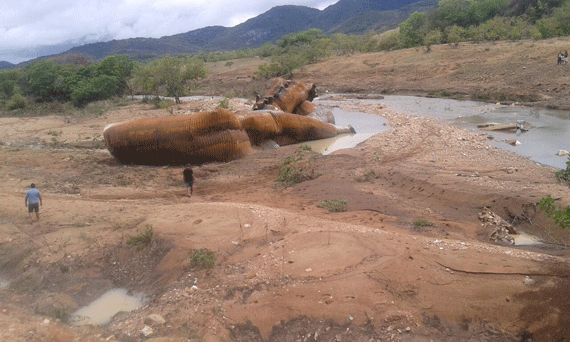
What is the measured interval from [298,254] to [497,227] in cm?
359

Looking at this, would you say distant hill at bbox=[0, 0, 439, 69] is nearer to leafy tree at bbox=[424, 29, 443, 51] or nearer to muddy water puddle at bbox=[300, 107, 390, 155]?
leafy tree at bbox=[424, 29, 443, 51]

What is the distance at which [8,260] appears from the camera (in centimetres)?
706

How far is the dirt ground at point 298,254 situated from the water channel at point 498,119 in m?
2.34

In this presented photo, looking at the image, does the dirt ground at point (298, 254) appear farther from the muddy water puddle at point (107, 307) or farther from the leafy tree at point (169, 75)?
the leafy tree at point (169, 75)

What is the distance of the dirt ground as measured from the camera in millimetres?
5102

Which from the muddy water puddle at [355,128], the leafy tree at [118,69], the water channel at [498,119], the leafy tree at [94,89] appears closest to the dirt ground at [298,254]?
the water channel at [498,119]

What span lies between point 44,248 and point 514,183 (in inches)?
359

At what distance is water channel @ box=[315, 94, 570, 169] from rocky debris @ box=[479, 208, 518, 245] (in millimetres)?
5145

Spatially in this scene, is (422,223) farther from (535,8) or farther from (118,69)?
(535,8)

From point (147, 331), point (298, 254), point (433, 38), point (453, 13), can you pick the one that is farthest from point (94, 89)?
point (453, 13)

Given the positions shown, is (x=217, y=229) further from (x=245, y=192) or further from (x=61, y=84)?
(x=61, y=84)

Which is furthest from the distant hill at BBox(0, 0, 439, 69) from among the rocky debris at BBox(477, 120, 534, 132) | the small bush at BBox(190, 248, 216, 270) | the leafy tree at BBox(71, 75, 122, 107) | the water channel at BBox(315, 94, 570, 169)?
the small bush at BBox(190, 248, 216, 270)

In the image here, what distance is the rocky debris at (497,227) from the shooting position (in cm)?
730

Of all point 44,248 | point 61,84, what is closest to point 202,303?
point 44,248
